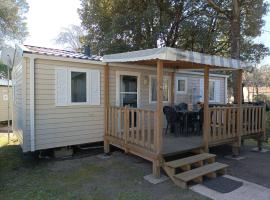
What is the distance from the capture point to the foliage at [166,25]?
1211cm

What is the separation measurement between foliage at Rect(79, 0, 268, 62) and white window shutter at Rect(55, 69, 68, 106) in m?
7.22

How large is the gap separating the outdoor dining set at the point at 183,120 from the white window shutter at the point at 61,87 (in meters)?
2.80

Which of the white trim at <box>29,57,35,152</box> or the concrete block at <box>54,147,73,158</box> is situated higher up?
the white trim at <box>29,57,35,152</box>

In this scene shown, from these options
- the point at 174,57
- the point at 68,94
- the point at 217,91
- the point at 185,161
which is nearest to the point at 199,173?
the point at 185,161

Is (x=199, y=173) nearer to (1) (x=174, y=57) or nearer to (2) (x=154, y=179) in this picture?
(2) (x=154, y=179)

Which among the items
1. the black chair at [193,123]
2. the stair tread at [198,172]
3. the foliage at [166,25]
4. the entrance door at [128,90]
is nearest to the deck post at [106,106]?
the entrance door at [128,90]

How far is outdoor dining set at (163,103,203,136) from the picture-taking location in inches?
254

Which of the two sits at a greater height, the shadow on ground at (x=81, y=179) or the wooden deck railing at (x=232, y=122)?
the wooden deck railing at (x=232, y=122)

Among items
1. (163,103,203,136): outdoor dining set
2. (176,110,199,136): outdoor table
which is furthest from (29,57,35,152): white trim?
(176,110,199,136): outdoor table

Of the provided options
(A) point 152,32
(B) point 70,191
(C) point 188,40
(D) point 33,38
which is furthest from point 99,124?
(D) point 33,38

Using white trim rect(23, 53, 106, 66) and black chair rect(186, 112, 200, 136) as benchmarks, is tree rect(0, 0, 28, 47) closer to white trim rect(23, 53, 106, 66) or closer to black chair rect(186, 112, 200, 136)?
white trim rect(23, 53, 106, 66)

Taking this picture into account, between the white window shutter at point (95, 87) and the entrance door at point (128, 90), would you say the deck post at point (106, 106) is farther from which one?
the entrance door at point (128, 90)

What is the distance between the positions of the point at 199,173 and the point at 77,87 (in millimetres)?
3447

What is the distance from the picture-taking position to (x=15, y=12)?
1884cm
